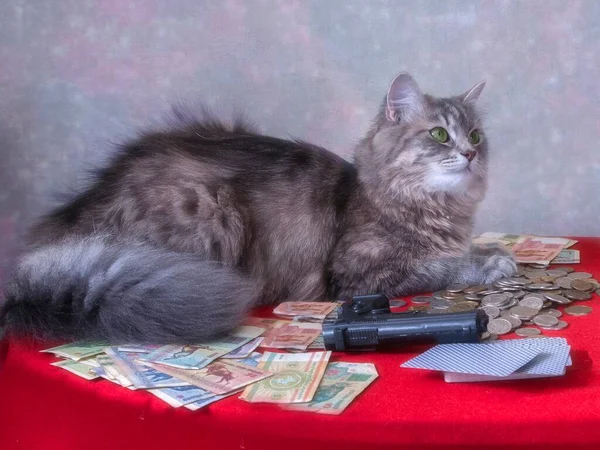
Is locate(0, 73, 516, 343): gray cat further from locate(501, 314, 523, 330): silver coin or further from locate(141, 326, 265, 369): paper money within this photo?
locate(501, 314, 523, 330): silver coin

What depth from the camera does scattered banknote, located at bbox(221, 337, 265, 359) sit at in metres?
1.52

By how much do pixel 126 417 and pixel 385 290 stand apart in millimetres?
897

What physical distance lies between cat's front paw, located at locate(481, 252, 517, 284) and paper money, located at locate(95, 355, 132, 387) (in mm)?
1053

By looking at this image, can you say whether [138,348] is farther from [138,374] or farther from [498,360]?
[498,360]

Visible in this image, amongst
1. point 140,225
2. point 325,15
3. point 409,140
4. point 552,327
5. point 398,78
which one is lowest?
point 552,327

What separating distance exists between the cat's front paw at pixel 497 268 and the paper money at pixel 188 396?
95cm

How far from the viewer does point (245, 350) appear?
5.09ft

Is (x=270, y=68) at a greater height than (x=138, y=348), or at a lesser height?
greater

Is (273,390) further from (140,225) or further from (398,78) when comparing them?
(398,78)

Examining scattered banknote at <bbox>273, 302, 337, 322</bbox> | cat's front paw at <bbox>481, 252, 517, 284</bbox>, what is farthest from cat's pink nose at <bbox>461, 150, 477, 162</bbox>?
scattered banknote at <bbox>273, 302, 337, 322</bbox>

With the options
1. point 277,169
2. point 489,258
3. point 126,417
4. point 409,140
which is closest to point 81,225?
point 277,169

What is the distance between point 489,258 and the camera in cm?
205

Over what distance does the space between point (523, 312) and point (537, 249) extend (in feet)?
2.28

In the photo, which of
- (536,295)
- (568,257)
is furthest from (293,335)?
(568,257)
